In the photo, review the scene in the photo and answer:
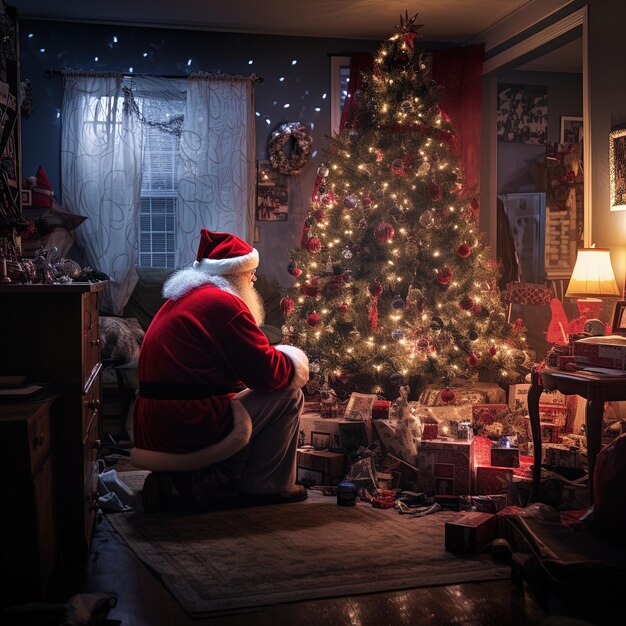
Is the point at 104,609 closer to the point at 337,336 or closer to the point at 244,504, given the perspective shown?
the point at 244,504

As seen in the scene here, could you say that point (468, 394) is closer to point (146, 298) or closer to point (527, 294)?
point (527, 294)

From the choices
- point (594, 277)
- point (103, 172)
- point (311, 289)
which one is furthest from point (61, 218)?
point (594, 277)

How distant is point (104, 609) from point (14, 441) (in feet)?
2.17

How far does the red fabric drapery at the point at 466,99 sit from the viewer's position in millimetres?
6688

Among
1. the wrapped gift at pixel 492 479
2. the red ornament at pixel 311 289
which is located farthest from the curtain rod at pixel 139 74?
the wrapped gift at pixel 492 479

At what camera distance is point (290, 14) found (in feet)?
20.5

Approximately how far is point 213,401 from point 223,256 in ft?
2.57

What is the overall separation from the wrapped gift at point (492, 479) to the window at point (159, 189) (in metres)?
3.71

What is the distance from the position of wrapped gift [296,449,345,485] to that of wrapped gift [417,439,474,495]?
0.53 metres

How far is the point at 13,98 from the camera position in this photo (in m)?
3.49

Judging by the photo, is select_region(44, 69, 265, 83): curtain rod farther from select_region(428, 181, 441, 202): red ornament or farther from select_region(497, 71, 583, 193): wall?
select_region(497, 71, 583, 193): wall

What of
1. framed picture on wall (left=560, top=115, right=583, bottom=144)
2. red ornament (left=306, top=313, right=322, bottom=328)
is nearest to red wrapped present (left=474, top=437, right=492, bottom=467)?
red ornament (left=306, top=313, right=322, bottom=328)

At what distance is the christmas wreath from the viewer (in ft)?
22.2

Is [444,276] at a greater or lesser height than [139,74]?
lesser
